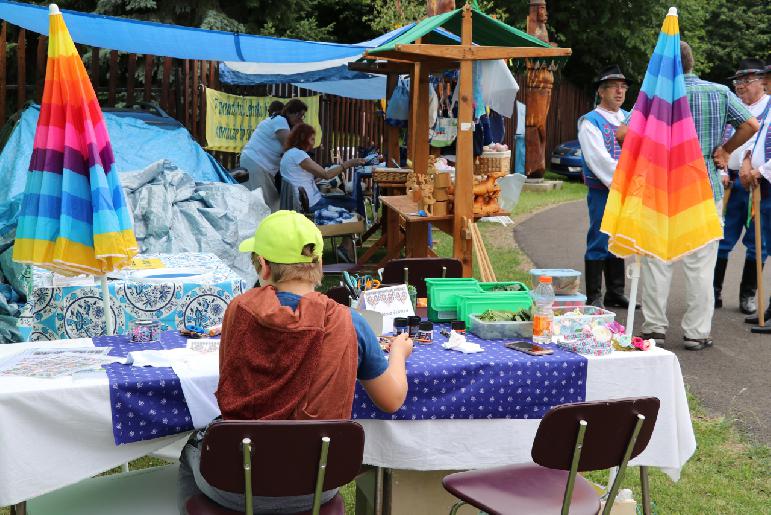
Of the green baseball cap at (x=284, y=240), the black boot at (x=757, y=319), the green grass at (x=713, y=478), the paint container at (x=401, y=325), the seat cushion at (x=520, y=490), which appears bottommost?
the green grass at (x=713, y=478)

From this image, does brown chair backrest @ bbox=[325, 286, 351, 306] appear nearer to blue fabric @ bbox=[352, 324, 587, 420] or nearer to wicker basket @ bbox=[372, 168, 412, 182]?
blue fabric @ bbox=[352, 324, 587, 420]

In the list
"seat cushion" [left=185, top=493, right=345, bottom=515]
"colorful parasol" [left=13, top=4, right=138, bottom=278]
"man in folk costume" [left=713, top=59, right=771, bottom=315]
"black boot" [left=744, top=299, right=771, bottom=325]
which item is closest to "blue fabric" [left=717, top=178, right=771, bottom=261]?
"man in folk costume" [left=713, top=59, right=771, bottom=315]

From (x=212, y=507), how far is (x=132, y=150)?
653cm

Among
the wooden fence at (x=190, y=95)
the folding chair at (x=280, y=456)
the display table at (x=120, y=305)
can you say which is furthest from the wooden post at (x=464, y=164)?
the wooden fence at (x=190, y=95)

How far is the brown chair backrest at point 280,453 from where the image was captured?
2.76m

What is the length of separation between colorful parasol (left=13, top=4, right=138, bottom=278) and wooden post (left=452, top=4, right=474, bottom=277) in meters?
2.84

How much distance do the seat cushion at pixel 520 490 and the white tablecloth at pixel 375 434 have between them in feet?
0.55

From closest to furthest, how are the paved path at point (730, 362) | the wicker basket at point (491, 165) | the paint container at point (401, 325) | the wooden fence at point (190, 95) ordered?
the paint container at point (401, 325)
the paved path at point (730, 362)
the wicker basket at point (491, 165)
the wooden fence at point (190, 95)

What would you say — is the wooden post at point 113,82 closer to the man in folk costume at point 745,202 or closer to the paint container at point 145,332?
the man in folk costume at point 745,202

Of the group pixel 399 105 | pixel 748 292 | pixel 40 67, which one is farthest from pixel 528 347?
pixel 40 67

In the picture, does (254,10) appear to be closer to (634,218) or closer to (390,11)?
(390,11)

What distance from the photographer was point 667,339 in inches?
287

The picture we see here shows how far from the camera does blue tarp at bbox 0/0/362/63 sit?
7855 mm

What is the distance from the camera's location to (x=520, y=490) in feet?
11.3
